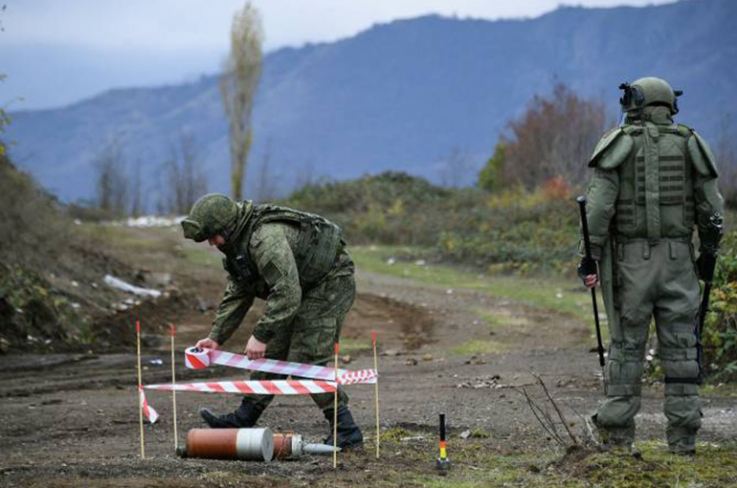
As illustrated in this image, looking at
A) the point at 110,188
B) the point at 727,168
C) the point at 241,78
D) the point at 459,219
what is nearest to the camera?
the point at 727,168

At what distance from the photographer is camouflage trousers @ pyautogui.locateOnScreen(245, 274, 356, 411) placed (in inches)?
316

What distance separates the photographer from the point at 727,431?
9.08m

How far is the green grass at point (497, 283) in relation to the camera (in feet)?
69.2

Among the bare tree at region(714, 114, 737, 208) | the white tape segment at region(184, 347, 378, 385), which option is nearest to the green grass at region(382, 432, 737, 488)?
the white tape segment at region(184, 347, 378, 385)

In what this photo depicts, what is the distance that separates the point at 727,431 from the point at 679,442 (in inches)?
55.0

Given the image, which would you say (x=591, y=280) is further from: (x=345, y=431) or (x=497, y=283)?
(x=497, y=283)

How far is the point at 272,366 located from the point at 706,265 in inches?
126

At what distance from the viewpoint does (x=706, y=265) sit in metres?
7.99

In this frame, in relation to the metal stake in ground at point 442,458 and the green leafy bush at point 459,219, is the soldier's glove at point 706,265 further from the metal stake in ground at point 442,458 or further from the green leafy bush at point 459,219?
the green leafy bush at point 459,219

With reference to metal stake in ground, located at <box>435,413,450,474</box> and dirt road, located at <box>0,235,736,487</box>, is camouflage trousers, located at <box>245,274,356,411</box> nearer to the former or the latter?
dirt road, located at <box>0,235,736,487</box>

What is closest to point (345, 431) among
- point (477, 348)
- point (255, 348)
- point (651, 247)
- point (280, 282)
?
point (255, 348)

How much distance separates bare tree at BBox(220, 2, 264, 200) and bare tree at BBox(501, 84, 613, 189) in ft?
44.9

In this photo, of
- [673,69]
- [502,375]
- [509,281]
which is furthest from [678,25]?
[502,375]

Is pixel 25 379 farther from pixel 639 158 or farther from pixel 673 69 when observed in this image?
pixel 673 69
